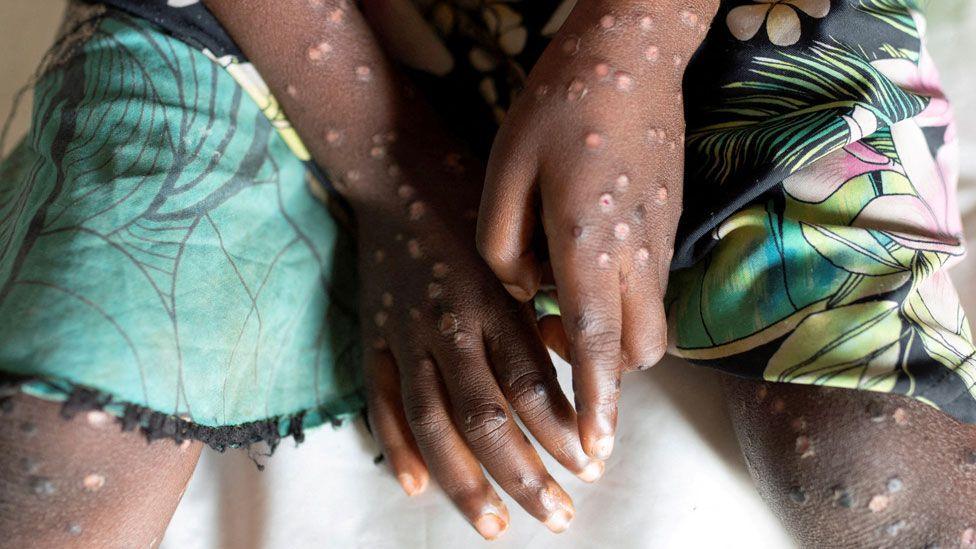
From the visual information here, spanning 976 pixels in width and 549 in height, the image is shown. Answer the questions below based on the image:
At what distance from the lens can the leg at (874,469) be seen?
50 centimetres

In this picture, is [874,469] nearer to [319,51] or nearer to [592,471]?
[592,471]

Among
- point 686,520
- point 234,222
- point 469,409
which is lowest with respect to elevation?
point 686,520

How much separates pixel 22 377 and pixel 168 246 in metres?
0.13

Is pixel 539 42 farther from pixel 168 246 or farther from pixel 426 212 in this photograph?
pixel 168 246

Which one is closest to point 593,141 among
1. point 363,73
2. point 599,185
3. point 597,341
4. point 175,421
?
point 599,185

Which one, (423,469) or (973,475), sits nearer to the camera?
(973,475)

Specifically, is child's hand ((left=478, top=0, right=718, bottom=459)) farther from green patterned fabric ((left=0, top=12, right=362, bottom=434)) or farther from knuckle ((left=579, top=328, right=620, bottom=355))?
green patterned fabric ((left=0, top=12, right=362, bottom=434))

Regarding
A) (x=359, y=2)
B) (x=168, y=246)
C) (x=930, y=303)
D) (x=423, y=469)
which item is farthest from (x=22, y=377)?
(x=930, y=303)

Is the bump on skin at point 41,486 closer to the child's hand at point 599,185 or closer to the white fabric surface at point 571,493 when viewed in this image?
the white fabric surface at point 571,493

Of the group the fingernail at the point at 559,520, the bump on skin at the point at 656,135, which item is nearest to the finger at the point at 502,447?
the fingernail at the point at 559,520

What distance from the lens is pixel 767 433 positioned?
56cm

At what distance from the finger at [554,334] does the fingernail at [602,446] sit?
0.11m

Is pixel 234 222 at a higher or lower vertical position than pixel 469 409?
higher

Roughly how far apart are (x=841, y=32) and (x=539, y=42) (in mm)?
229
